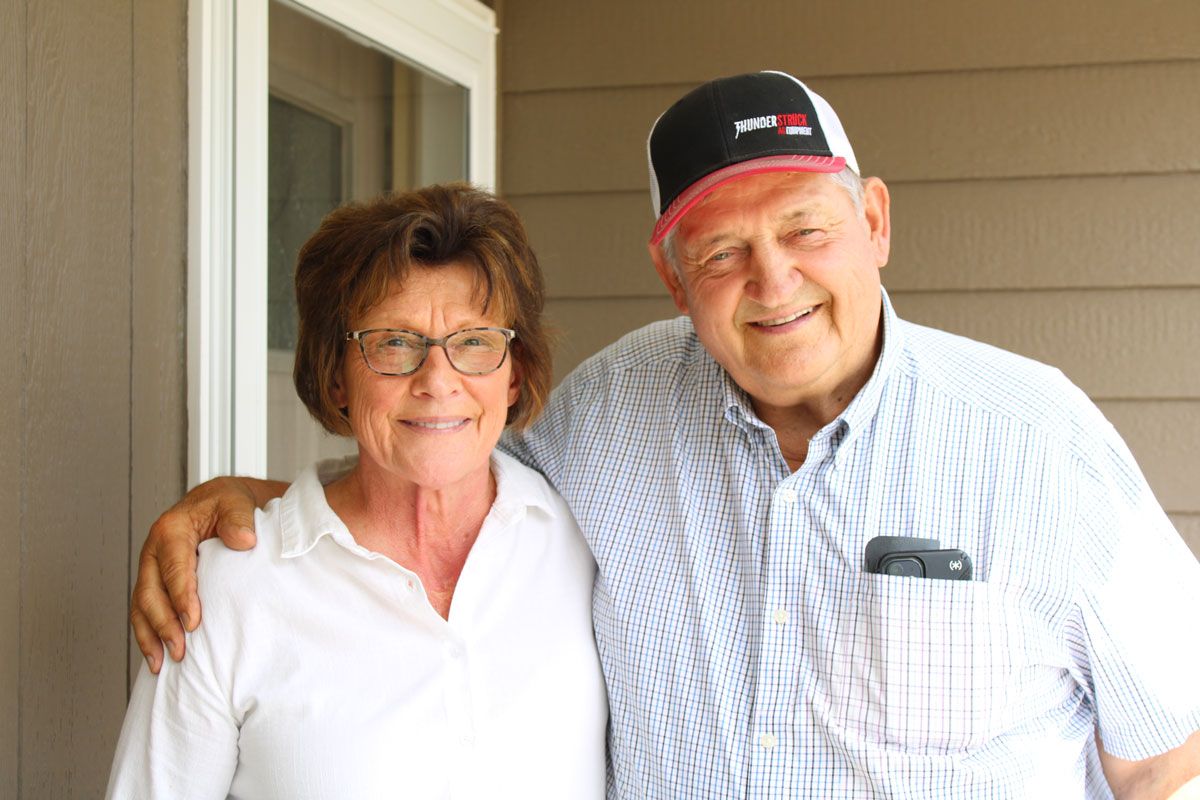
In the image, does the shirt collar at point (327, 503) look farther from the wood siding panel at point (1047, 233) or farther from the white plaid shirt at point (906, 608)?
the wood siding panel at point (1047, 233)

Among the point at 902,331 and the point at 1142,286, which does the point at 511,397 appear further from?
the point at 1142,286

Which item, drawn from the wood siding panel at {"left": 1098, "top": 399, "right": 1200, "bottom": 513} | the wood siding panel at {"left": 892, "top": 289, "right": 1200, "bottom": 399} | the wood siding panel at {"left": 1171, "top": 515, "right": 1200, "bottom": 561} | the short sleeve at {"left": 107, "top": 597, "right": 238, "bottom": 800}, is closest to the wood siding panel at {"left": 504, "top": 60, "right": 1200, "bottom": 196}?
the wood siding panel at {"left": 892, "top": 289, "right": 1200, "bottom": 399}

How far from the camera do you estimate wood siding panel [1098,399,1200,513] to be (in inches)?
110

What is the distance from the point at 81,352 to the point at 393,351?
0.44 m

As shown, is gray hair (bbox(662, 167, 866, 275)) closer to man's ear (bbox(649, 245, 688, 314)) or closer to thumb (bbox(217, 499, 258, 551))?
man's ear (bbox(649, 245, 688, 314))

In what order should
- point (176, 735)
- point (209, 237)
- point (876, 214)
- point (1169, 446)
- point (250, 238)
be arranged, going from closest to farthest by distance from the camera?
1. point (176, 735)
2. point (876, 214)
3. point (209, 237)
4. point (250, 238)
5. point (1169, 446)

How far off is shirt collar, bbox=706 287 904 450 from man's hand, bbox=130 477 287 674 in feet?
2.27

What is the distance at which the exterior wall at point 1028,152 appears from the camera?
2.77 m

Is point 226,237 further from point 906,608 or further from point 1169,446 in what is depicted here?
point 1169,446

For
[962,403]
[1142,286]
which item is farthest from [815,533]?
[1142,286]

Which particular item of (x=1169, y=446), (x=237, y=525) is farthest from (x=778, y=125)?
(x=1169, y=446)

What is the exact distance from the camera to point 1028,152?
2822 mm

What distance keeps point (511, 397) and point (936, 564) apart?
2.12 feet

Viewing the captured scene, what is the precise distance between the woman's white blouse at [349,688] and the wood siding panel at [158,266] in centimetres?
31
